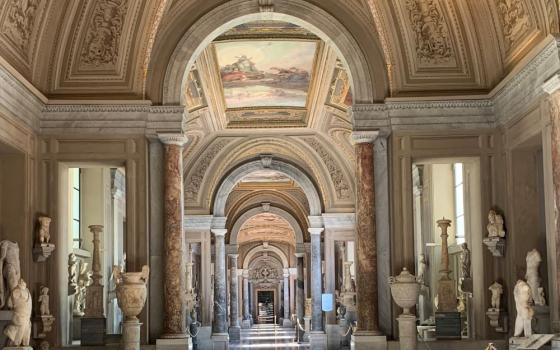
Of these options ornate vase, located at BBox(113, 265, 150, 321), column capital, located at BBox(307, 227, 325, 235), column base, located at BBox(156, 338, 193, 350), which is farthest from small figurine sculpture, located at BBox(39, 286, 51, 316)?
column capital, located at BBox(307, 227, 325, 235)

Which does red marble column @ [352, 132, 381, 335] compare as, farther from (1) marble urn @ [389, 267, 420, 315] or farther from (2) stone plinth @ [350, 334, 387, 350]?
(1) marble urn @ [389, 267, 420, 315]

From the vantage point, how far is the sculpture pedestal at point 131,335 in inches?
720

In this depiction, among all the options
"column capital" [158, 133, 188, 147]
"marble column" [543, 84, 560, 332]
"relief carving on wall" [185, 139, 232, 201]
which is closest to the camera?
"marble column" [543, 84, 560, 332]

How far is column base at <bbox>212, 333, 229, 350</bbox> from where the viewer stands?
35.5 metres

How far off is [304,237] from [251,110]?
1697 centimetres

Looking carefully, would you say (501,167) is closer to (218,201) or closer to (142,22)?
(142,22)

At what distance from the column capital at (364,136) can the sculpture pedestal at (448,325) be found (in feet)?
13.3

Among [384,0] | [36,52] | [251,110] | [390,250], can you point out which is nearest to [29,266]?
[36,52]

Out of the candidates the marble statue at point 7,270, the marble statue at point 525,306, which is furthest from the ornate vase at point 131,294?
the marble statue at point 525,306

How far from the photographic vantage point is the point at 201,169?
3500 cm

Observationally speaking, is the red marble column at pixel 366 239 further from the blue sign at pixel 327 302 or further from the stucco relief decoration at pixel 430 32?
the blue sign at pixel 327 302

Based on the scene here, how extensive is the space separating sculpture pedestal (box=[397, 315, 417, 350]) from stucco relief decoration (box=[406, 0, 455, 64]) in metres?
5.73

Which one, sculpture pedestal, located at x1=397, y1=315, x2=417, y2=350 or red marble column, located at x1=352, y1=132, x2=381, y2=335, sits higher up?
red marble column, located at x1=352, y1=132, x2=381, y2=335

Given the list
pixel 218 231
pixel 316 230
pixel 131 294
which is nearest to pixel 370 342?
pixel 131 294
